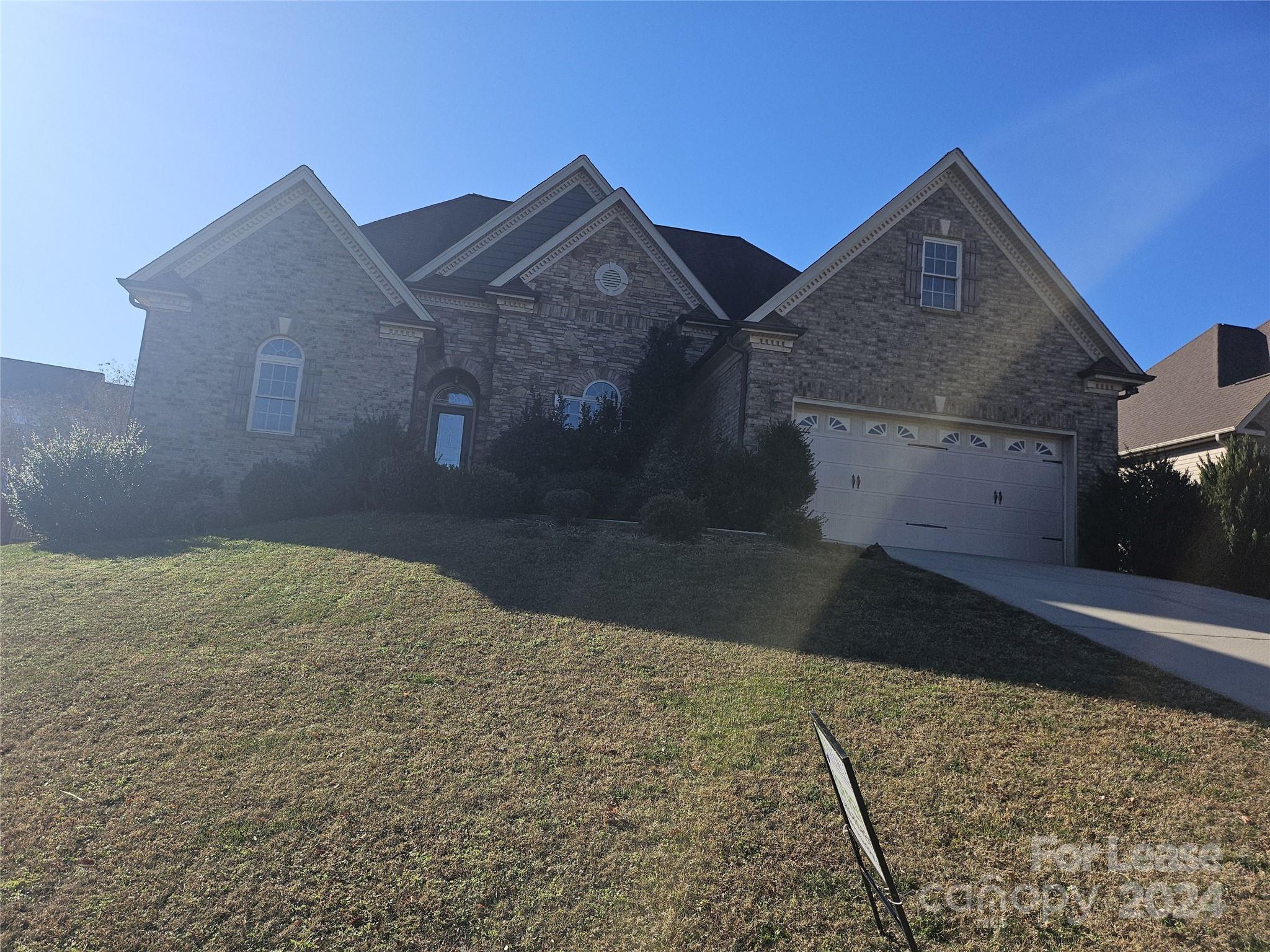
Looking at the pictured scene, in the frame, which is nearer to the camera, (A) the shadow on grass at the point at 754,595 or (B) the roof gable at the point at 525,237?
(A) the shadow on grass at the point at 754,595

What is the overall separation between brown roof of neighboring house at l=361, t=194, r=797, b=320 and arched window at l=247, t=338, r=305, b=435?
12.3 feet

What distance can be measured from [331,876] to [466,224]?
20085 millimetres

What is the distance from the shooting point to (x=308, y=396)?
17547 mm

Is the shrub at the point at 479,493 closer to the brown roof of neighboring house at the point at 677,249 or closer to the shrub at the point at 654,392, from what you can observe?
the shrub at the point at 654,392

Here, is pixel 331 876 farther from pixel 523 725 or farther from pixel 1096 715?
pixel 1096 715

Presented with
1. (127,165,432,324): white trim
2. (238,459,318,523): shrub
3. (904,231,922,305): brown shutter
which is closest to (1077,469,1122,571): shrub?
(904,231,922,305): brown shutter

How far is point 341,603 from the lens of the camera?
9586 mm

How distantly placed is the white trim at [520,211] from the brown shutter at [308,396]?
3438 millimetres

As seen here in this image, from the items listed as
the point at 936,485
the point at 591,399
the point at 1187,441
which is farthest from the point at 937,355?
the point at 1187,441

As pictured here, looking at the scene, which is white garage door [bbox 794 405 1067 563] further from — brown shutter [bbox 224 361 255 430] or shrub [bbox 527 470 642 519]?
brown shutter [bbox 224 361 255 430]

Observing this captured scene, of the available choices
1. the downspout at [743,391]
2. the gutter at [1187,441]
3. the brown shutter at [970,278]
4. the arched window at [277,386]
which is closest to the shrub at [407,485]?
the arched window at [277,386]

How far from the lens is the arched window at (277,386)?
17500mm

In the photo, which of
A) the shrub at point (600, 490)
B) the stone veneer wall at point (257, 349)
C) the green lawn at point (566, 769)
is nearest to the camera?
the green lawn at point (566, 769)

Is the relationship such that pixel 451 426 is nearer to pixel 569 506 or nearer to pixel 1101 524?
pixel 569 506
